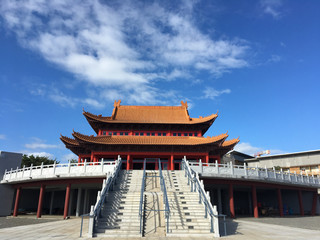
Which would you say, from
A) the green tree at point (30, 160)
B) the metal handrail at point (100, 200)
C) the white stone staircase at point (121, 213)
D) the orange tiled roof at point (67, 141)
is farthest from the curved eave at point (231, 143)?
the green tree at point (30, 160)

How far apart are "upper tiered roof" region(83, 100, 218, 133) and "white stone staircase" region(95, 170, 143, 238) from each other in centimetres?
1288

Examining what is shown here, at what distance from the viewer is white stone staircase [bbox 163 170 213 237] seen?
37.6 feet

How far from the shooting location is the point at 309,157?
4309cm

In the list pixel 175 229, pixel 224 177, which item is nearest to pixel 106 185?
pixel 175 229

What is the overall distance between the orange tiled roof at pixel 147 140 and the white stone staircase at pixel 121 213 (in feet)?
29.0

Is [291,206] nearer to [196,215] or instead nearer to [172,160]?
[172,160]

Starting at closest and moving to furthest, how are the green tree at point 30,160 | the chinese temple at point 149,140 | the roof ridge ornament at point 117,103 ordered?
the chinese temple at point 149,140 → the roof ridge ornament at point 117,103 → the green tree at point 30,160

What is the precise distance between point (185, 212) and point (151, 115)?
2030cm

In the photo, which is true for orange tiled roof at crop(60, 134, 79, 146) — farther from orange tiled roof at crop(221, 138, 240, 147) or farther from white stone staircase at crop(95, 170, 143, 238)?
orange tiled roof at crop(221, 138, 240, 147)

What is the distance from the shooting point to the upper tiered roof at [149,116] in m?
29.2

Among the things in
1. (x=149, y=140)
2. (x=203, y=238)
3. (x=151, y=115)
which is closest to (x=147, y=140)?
(x=149, y=140)

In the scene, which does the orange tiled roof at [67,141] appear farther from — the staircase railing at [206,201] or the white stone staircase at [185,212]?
the staircase railing at [206,201]

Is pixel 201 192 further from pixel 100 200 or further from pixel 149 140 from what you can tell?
pixel 149 140

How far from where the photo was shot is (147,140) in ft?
89.7
